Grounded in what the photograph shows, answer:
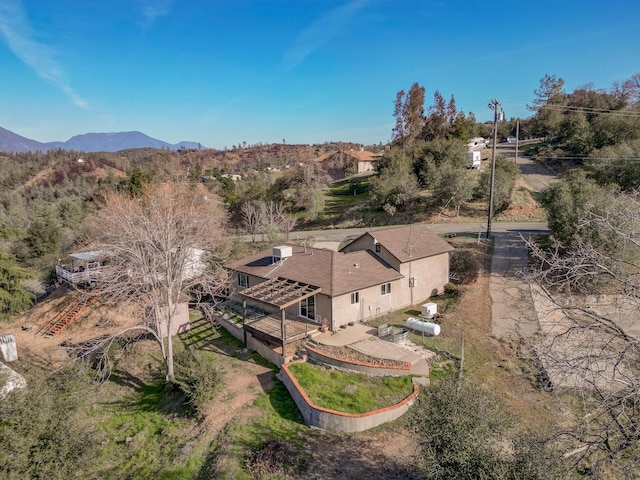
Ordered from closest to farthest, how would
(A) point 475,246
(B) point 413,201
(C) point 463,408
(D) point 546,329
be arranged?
1. (C) point 463,408
2. (D) point 546,329
3. (A) point 475,246
4. (B) point 413,201

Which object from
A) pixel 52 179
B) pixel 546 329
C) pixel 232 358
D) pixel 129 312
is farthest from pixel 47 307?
pixel 52 179

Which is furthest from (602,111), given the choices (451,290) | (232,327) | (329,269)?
(232,327)

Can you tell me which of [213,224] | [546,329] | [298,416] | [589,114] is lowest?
[298,416]

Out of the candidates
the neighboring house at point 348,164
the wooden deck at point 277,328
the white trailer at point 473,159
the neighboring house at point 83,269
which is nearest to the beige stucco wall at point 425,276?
the wooden deck at point 277,328

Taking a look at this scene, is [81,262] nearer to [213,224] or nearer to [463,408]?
[213,224]

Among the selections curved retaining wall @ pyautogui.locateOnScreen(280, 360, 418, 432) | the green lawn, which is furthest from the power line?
curved retaining wall @ pyautogui.locateOnScreen(280, 360, 418, 432)

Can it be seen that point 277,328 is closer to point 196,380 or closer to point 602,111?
point 196,380
